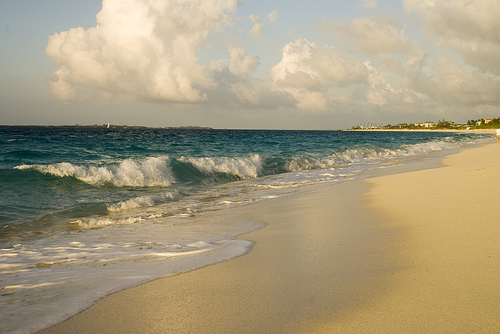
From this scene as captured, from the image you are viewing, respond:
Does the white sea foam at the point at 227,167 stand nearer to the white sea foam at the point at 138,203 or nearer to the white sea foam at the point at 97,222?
the white sea foam at the point at 138,203

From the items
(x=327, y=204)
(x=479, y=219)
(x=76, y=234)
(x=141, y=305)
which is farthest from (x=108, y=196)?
(x=479, y=219)

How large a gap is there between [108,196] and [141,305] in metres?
8.07

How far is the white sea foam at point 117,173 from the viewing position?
12.0 meters

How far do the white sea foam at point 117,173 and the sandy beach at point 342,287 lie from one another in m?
8.48

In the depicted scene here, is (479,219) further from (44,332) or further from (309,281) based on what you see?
(44,332)

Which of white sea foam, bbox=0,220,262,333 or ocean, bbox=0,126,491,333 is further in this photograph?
ocean, bbox=0,126,491,333

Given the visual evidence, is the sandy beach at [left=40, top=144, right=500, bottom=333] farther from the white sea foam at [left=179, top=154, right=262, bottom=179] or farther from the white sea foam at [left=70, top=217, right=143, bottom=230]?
the white sea foam at [left=179, top=154, right=262, bottom=179]

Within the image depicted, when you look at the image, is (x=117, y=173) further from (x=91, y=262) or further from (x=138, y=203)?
(x=91, y=262)

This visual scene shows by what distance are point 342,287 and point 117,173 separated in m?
11.1

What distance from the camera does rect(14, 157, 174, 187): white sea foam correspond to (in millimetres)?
12023

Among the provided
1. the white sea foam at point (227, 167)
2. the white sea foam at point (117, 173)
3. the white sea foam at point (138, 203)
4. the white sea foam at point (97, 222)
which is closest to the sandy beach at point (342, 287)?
the white sea foam at point (97, 222)

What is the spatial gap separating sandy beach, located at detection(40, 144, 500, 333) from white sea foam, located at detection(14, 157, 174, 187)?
27.8ft

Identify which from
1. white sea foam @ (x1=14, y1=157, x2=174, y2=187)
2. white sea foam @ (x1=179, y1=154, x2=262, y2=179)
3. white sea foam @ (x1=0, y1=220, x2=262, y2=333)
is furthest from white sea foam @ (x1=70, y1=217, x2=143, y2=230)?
white sea foam @ (x1=179, y1=154, x2=262, y2=179)

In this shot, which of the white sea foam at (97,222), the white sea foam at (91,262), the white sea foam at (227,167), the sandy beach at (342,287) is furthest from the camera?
the white sea foam at (227,167)
